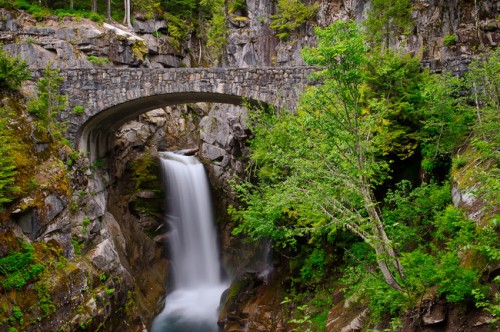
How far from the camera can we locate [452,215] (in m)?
6.82

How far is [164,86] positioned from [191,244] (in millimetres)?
8971

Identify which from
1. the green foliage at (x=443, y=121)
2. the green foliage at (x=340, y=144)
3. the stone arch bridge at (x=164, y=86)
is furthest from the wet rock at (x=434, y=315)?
the stone arch bridge at (x=164, y=86)

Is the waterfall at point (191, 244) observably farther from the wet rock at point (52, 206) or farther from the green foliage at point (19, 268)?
the green foliage at point (19, 268)

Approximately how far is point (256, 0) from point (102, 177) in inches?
601

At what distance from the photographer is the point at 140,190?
19984 mm

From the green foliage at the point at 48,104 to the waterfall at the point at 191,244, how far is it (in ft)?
25.1

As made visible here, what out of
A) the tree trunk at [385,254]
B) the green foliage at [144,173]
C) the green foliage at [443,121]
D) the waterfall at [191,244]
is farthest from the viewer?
the green foliage at [144,173]

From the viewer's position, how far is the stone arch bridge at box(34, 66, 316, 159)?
47.7 feet

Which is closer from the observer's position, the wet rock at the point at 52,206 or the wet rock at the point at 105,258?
the wet rock at the point at 52,206

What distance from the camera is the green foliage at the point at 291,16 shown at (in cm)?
2177

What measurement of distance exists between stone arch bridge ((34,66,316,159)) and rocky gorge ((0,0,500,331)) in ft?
5.57

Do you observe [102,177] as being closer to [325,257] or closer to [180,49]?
[325,257]

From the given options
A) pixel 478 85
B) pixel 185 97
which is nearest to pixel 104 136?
pixel 185 97

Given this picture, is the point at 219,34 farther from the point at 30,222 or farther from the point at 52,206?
the point at 30,222
